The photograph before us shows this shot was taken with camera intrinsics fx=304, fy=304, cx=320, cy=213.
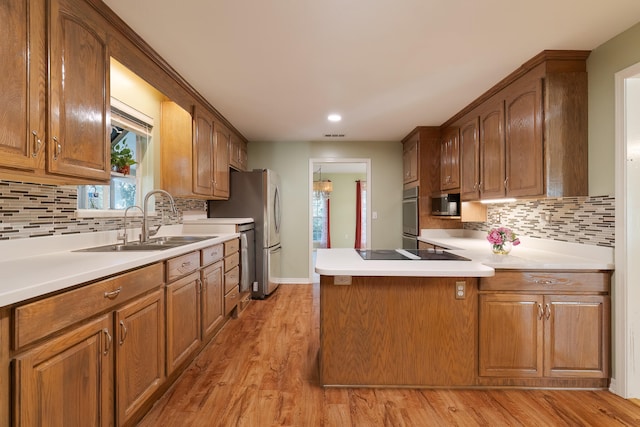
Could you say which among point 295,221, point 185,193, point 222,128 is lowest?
point 295,221

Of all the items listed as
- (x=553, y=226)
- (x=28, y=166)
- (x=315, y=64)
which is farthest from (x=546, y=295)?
(x=28, y=166)

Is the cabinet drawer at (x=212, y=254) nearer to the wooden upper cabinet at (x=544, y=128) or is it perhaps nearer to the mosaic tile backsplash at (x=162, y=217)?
the mosaic tile backsplash at (x=162, y=217)

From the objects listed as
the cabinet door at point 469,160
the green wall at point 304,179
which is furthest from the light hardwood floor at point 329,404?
the green wall at point 304,179

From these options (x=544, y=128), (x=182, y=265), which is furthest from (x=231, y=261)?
(x=544, y=128)

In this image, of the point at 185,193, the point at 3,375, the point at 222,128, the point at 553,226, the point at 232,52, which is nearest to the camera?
the point at 3,375

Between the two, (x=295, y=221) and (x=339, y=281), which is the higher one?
(x=295, y=221)

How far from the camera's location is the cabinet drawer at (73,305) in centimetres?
98

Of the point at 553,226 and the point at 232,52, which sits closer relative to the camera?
the point at 232,52

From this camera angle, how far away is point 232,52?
6.79 feet

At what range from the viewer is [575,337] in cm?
192

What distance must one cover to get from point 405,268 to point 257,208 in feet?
8.16

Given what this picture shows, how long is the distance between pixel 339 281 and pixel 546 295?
1318mm

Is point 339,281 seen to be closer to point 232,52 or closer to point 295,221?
point 232,52

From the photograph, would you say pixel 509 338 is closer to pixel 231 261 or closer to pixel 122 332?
pixel 122 332
